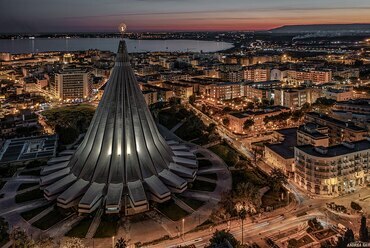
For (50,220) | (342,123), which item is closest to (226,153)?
(342,123)

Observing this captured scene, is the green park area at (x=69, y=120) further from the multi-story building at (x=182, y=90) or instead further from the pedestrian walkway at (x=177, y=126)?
the multi-story building at (x=182, y=90)

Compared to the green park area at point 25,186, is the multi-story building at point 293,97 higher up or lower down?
higher up

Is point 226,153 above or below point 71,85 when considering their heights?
below

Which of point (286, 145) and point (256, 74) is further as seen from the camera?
point (256, 74)

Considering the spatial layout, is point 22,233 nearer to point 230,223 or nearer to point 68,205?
point 68,205

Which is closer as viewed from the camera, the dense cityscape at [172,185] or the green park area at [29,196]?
the dense cityscape at [172,185]

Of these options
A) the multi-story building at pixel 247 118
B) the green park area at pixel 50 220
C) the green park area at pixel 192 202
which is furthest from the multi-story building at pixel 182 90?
the green park area at pixel 50 220

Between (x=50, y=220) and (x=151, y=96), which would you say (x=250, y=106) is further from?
(x=50, y=220)
